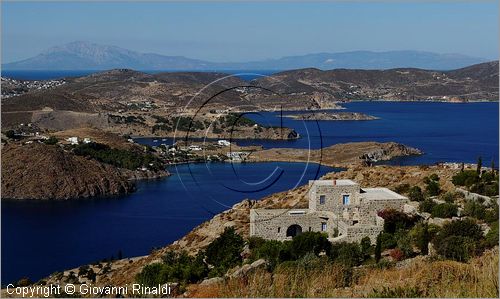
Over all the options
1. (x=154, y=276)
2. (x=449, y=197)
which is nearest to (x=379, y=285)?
(x=154, y=276)

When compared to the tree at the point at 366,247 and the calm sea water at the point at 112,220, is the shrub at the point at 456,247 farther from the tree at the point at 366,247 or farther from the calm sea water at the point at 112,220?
the calm sea water at the point at 112,220

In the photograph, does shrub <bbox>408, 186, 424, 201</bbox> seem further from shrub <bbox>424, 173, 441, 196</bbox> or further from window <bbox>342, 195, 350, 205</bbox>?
window <bbox>342, 195, 350, 205</bbox>

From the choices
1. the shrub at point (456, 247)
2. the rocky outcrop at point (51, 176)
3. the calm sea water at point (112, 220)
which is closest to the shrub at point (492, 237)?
the shrub at point (456, 247)

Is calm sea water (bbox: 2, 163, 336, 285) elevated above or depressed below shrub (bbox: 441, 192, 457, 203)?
below

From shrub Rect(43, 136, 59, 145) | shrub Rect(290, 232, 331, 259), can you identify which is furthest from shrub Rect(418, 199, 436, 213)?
shrub Rect(43, 136, 59, 145)

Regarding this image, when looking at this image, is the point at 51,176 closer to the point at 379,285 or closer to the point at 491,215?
the point at 491,215

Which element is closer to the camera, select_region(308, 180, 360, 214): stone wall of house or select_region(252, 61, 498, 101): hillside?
select_region(308, 180, 360, 214): stone wall of house
